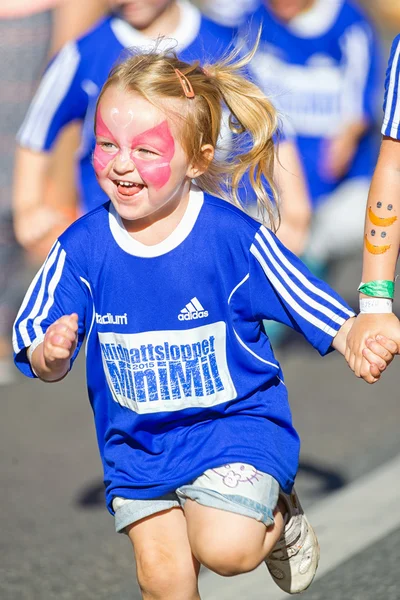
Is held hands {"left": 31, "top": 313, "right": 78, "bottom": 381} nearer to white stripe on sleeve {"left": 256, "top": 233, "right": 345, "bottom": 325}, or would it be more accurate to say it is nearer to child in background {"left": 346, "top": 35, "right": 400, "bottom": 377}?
white stripe on sleeve {"left": 256, "top": 233, "right": 345, "bottom": 325}

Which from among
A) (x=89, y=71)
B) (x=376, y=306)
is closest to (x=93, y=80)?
(x=89, y=71)

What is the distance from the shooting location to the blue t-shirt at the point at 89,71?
5336 millimetres

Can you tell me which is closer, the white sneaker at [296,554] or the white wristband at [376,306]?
the white wristband at [376,306]

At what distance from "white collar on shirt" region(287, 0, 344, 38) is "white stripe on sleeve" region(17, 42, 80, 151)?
6.29ft

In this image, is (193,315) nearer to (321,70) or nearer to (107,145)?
(107,145)

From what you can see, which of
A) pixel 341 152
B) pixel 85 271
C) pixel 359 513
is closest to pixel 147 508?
pixel 85 271

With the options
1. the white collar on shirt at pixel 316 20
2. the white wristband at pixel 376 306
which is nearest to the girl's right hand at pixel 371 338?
the white wristband at pixel 376 306

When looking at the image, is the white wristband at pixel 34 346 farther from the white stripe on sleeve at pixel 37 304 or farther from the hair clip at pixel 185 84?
the hair clip at pixel 185 84

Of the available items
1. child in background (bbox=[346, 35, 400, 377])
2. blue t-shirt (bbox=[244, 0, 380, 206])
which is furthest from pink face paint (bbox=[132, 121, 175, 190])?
blue t-shirt (bbox=[244, 0, 380, 206])

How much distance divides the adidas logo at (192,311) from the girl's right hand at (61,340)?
0.32 m

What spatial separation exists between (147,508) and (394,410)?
276 cm

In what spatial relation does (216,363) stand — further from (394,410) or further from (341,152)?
(341,152)

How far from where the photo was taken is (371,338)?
2.97 metres

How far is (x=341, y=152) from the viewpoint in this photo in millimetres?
7676
